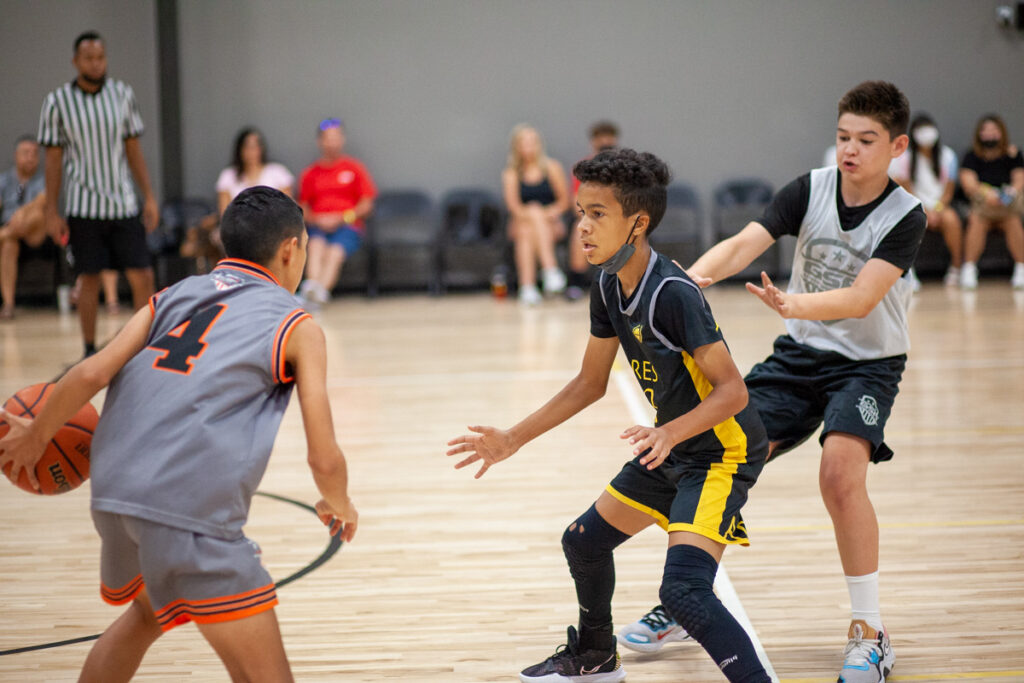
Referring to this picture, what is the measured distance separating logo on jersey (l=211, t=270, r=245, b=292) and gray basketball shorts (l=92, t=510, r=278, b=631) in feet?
1.55

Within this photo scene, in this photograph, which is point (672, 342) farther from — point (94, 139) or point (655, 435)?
point (94, 139)

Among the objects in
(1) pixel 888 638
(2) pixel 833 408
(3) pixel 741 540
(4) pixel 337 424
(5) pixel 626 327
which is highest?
(5) pixel 626 327

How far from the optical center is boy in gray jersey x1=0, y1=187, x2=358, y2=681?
190cm

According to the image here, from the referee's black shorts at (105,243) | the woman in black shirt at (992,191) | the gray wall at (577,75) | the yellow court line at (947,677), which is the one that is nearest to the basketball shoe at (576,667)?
the yellow court line at (947,677)

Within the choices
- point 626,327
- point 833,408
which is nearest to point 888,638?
point 833,408

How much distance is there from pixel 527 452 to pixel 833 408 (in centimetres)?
228

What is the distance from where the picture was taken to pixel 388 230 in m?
10.9

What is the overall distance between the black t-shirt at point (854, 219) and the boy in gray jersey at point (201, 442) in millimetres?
1510

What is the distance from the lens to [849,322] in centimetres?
282

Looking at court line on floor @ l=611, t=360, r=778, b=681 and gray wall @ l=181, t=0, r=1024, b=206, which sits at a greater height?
gray wall @ l=181, t=0, r=1024, b=206

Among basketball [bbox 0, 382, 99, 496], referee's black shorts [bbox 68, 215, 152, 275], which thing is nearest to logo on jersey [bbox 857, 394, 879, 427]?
basketball [bbox 0, 382, 99, 496]

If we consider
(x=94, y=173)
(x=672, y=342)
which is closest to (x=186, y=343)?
(x=672, y=342)

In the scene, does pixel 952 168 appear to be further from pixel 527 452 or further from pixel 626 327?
pixel 626 327

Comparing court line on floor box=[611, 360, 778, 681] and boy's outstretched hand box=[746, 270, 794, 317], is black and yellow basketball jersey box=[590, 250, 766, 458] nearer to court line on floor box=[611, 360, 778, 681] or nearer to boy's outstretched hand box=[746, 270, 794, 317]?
boy's outstretched hand box=[746, 270, 794, 317]
